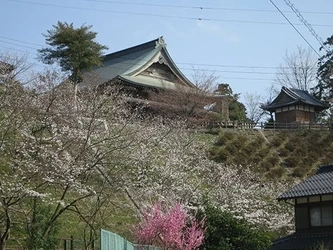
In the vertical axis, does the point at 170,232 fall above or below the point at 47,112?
below

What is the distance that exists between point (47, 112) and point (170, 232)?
6.51 meters

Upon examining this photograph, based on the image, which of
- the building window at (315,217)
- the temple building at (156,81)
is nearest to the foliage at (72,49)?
the temple building at (156,81)

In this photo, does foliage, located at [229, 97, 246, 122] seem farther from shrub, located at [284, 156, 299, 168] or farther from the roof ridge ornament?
shrub, located at [284, 156, 299, 168]

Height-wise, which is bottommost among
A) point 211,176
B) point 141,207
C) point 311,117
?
point 141,207

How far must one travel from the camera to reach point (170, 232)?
641 inches

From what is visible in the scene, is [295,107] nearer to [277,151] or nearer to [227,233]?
[277,151]

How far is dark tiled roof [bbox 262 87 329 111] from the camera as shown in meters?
46.0

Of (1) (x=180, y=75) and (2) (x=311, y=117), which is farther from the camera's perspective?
(2) (x=311, y=117)

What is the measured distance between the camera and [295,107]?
153ft

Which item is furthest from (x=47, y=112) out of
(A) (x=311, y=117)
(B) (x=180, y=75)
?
(A) (x=311, y=117)

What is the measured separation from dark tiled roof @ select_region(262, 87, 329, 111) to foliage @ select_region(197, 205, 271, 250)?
25801 mm

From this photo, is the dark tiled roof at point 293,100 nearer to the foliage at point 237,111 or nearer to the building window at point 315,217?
the foliage at point 237,111

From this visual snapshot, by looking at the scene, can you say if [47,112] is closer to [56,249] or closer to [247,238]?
[56,249]

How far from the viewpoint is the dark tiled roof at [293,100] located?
4600 cm
